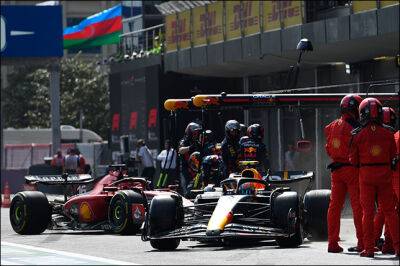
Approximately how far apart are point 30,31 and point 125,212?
2276cm

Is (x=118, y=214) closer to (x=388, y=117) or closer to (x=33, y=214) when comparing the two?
(x=33, y=214)

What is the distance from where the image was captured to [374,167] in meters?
14.1

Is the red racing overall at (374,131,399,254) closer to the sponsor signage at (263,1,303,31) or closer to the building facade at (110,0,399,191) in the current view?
the building facade at (110,0,399,191)

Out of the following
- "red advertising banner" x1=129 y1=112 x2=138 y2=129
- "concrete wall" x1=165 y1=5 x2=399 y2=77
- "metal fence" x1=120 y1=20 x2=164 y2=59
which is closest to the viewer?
"concrete wall" x1=165 y1=5 x2=399 y2=77

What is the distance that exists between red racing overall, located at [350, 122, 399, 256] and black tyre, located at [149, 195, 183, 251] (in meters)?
2.87

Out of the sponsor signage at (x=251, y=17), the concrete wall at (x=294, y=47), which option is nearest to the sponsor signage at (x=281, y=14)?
the concrete wall at (x=294, y=47)

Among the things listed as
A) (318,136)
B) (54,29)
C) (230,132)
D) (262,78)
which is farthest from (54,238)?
(54,29)

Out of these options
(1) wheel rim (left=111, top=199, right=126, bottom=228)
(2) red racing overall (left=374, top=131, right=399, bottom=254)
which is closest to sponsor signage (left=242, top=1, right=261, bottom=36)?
(1) wheel rim (left=111, top=199, right=126, bottom=228)

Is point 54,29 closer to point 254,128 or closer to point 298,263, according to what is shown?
point 254,128

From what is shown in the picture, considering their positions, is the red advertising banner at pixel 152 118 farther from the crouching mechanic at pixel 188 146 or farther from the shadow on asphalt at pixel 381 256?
the shadow on asphalt at pixel 381 256

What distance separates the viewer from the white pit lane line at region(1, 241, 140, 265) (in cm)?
1406

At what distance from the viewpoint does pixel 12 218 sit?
66.0 feet

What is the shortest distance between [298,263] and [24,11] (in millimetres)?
28247

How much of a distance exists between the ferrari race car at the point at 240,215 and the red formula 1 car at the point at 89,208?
210cm
